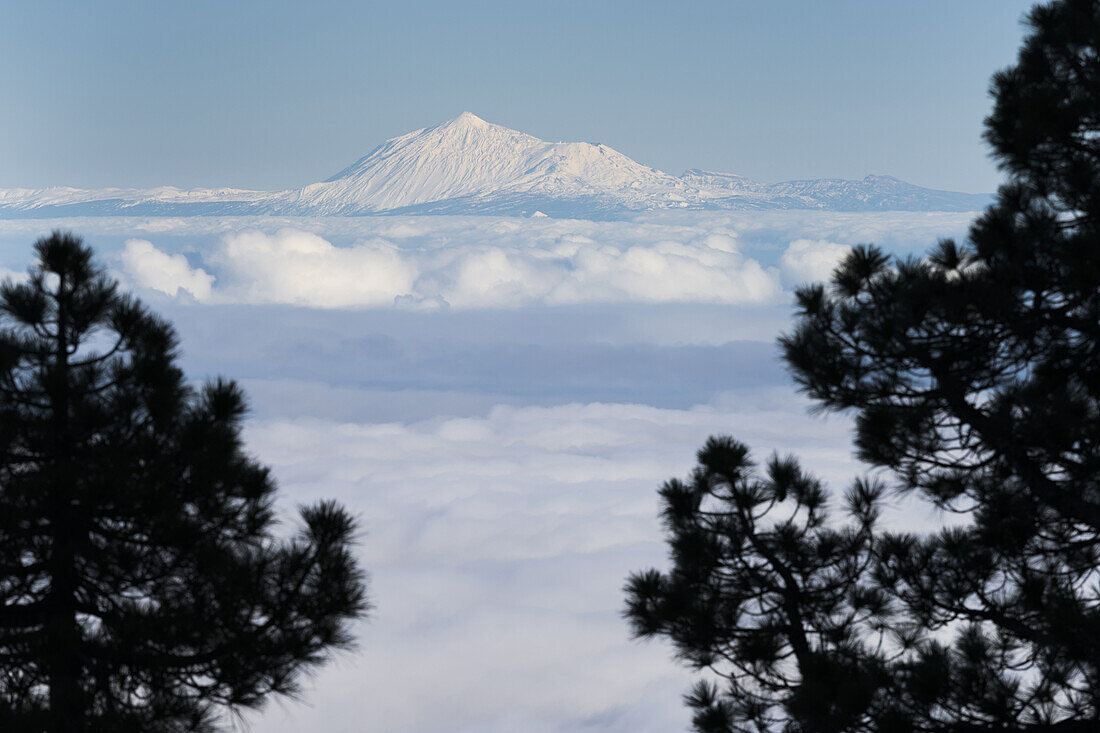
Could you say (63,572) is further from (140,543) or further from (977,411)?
(977,411)

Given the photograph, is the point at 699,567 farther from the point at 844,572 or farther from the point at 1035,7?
the point at 1035,7

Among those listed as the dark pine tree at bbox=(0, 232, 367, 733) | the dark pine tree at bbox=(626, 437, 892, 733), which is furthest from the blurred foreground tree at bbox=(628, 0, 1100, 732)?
the dark pine tree at bbox=(0, 232, 367, 733)

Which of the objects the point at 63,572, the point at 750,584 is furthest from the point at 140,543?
the point at 750,584

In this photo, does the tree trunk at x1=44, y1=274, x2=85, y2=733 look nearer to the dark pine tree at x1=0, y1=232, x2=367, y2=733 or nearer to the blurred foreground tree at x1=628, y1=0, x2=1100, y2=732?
the dark pine tree at x1=0, y1=232, x2=367, y2=733

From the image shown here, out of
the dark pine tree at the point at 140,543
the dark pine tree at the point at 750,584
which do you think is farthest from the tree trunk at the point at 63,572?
the dark pine tree at the point at 750,584

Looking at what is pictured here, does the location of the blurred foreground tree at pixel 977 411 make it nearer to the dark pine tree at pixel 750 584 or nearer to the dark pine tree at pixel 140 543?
the dark pine tree at pixel 750 584

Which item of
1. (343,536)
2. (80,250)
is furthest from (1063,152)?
(80,250)
